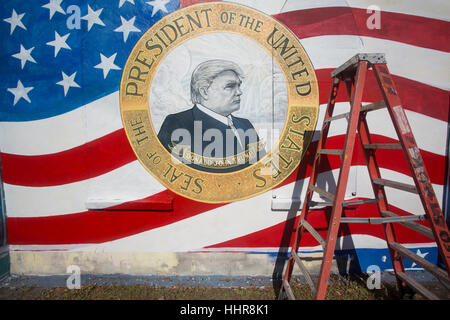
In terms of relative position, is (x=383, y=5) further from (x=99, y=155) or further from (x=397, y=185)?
(x=99, y=155)

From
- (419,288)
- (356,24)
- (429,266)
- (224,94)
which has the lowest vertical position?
(419,288)

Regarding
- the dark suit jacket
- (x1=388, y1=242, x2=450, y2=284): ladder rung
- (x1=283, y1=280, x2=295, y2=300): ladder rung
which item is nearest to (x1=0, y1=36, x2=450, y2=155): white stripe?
the dark suit jacket

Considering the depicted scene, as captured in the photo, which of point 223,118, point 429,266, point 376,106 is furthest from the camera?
point 223,118

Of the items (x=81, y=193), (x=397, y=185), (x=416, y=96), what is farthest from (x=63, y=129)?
(x=416, y=96)

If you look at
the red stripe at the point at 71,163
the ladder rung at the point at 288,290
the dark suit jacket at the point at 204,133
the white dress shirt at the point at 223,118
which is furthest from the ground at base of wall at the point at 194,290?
the white dress shirt at the point at 223,118

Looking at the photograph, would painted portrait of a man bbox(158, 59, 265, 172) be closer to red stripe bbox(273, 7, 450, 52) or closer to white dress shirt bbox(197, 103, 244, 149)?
white dress shirt bbox(197, 103, 244, 149)

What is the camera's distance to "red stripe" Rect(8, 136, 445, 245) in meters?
2.80

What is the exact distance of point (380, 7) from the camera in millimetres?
2654

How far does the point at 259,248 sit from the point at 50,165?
9.58 ft

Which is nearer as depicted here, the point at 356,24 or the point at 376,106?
the point at 376,106

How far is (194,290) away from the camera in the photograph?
2678mm

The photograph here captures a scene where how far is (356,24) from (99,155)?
141 inches

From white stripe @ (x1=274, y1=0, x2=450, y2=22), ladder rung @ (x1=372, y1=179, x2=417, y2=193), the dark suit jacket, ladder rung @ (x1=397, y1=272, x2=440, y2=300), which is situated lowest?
ladder rung @ (x1=397, y1=272, x2=440, y2=300)
